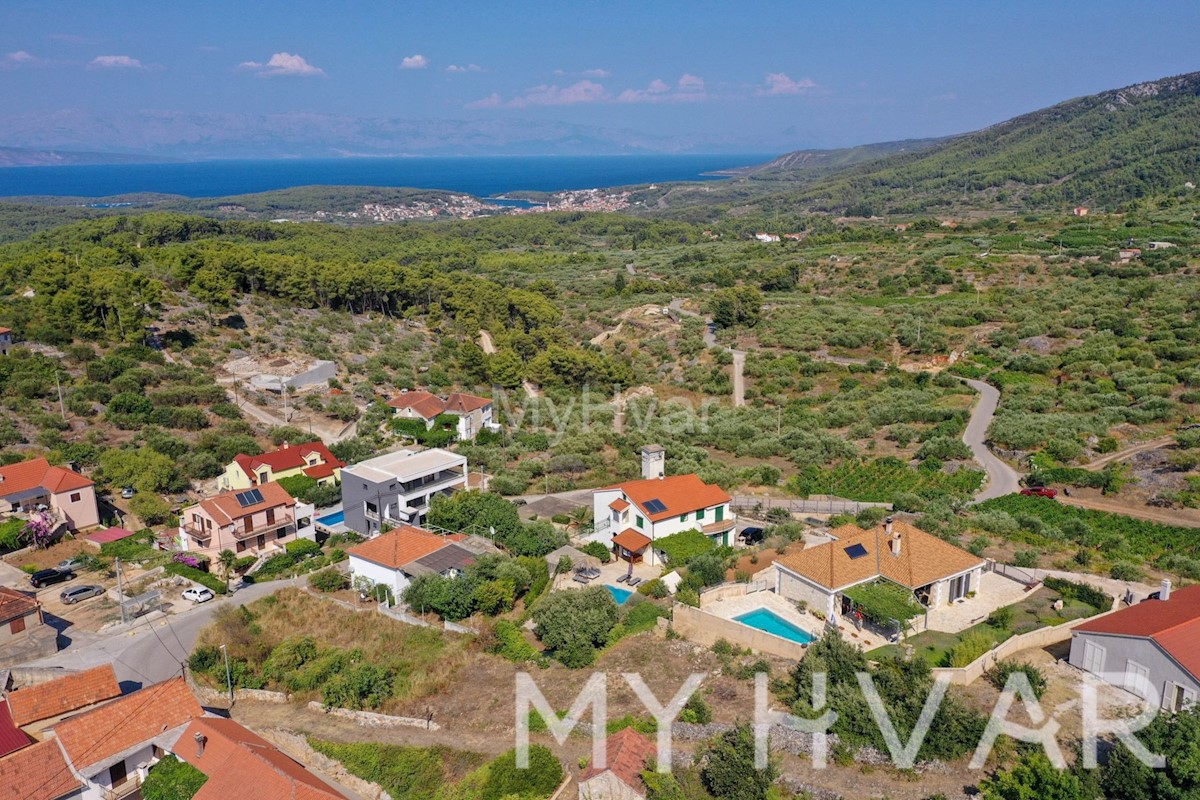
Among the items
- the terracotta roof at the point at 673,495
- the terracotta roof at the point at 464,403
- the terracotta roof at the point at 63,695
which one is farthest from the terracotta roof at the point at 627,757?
the terracotta roof at the point at 464,403

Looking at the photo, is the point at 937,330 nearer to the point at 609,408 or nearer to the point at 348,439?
the point at 609,408

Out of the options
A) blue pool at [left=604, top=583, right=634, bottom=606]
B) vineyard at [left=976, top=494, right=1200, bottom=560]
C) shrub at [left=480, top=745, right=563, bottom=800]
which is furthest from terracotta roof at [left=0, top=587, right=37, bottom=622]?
vineyard at [left=976, top=494, right=1200, bottom=560]

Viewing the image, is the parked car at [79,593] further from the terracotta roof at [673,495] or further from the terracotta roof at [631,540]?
the terracotta roof at [673,495]

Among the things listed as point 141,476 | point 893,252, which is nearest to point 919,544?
point 141,476

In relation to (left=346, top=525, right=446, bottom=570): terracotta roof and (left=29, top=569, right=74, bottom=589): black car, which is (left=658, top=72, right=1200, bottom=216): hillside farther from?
(left=29, top=569, right=74, bottom=589): black car

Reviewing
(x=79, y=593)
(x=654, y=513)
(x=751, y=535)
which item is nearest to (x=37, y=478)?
(x=79, y=593)
